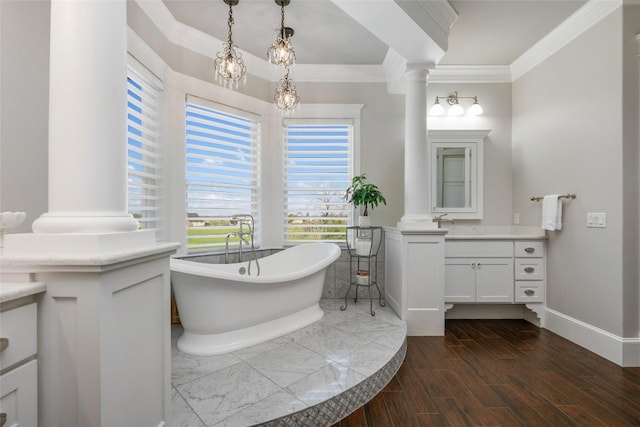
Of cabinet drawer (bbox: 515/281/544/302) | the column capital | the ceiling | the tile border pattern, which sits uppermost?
the ceiling

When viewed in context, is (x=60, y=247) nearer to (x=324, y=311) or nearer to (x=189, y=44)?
(x=324, y=311)

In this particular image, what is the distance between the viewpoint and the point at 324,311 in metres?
3.09

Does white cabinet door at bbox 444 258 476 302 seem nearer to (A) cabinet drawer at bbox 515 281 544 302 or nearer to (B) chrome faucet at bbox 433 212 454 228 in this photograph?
(A) cabinet drawer at bbox 515 281 544 302

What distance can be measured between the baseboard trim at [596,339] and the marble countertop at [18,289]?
11.7 feet

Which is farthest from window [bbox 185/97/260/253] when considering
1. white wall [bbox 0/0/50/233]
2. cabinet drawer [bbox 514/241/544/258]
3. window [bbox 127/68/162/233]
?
cabinet drawer [bbox 514/241/544/258]

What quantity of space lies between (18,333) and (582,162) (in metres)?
3.78

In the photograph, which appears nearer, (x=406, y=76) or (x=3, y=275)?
(x=3, y=275)

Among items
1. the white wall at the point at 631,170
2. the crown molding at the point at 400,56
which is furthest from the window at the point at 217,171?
the white wall at the point at 631,170

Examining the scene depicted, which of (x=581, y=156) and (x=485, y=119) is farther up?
(x=485, y=119)

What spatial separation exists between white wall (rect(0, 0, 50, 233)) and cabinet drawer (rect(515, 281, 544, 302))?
3950 millimetres

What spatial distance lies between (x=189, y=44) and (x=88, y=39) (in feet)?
7.46

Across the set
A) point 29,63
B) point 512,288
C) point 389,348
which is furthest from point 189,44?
point 512,288

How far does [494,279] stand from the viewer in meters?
3.19

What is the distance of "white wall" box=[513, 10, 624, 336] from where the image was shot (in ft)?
7.91
